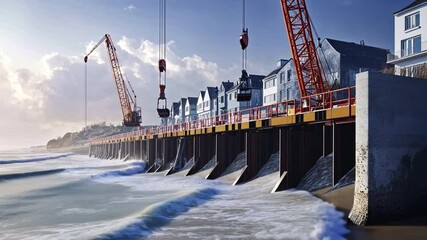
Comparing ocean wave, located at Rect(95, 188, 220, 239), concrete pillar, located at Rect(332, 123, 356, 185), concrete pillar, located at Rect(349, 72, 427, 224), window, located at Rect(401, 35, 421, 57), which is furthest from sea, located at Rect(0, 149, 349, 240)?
window, located at Rect(401, 35, 421, 57)

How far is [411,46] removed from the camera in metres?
36.2

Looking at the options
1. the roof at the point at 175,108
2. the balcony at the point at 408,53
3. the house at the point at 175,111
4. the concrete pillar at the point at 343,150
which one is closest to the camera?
the concrete pillar at the point at 343,150

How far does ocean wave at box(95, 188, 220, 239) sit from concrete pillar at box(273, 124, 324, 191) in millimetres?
4183

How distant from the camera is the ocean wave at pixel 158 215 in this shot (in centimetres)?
1217

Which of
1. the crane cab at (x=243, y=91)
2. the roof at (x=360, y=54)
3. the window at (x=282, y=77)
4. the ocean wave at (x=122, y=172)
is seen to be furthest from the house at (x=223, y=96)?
the crane cab at (x=243, y=91)

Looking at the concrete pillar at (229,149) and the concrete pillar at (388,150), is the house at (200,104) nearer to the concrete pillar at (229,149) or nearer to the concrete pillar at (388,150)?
the concrete pillar at (229,149)

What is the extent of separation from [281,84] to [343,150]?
39488mm

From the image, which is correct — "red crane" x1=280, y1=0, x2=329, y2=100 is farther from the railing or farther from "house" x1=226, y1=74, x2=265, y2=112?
"house" x1=226, y1=74, x2=265, y2=112

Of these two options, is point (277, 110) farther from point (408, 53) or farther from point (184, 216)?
point (408, 53)

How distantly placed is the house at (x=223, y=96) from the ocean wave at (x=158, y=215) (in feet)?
171

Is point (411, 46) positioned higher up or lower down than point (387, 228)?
higher up

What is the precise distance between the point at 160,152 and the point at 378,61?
1335 inches

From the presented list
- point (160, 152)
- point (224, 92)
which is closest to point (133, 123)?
point (224, 92)

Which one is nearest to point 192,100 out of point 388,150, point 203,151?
point 203,151
